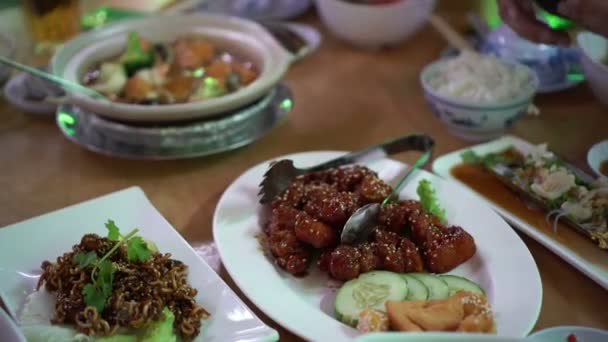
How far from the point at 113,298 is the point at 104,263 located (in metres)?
0.06

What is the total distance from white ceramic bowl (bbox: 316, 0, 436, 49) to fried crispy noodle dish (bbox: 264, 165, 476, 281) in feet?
2.69

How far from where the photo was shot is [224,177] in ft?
4.56

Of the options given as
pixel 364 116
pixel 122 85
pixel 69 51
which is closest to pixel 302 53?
pixel 364 116

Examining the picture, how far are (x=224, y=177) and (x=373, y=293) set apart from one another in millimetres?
538

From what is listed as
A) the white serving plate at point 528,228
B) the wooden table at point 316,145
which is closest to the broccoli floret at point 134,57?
the wooden table at point 316,145

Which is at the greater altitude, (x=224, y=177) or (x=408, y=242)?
(x=408, y=242)

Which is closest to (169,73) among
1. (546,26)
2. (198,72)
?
(198,72)

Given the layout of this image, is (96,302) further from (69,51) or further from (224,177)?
(69,51)

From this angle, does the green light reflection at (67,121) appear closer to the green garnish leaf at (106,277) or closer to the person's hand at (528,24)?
the green garnish leaf at (106,277)

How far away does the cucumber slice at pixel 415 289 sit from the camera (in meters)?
0.95

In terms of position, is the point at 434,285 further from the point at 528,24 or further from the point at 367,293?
the point at 528,24

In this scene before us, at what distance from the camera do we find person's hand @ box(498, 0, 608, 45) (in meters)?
1.30

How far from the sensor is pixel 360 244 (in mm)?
1056

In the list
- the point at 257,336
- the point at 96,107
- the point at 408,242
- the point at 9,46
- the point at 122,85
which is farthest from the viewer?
the point at 9,46
